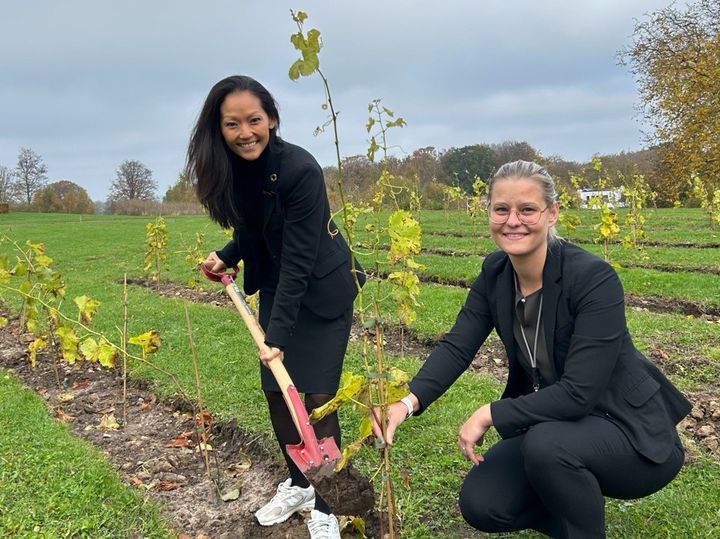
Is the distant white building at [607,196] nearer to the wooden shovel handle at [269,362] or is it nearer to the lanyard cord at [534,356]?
the lanyard cord at [534,356]

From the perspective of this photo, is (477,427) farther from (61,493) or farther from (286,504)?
(61,493)

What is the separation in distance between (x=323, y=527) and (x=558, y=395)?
110cm

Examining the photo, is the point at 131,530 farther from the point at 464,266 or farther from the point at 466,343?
the point at 464,266

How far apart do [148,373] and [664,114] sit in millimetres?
15057

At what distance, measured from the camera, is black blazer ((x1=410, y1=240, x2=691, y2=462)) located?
2.00m

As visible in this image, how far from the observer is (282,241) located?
8.02ft

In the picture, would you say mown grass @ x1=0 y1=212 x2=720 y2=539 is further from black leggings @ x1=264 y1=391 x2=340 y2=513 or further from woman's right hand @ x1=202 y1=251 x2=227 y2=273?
woman's right hand @ x1=202 y1=251 x2=227 y2=273

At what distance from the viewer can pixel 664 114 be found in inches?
603

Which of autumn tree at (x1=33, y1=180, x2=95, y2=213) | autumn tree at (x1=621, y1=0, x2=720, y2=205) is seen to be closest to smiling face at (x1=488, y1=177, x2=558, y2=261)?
autumn tree at (x1=621, y1=0, x2=720, y2=205)

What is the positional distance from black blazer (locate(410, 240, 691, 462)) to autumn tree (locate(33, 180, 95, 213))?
2519 inches

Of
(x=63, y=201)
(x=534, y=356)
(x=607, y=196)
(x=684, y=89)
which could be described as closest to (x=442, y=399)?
(x=534, y=356)

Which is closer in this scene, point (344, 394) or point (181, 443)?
point (344, 394)

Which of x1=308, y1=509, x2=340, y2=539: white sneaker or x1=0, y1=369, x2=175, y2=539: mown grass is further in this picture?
x1=0, y1=369, x2=175, y2=539: mown grass

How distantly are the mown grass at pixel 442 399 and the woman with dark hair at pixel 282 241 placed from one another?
0.55 metres
